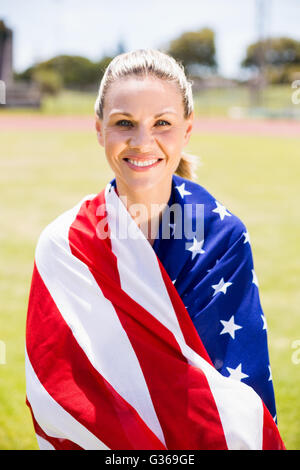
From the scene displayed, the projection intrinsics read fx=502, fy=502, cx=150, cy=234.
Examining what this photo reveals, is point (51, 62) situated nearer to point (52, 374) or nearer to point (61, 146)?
point (61, 146)

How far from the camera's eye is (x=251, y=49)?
6531 centimetres

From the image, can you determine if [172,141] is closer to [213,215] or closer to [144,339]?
[213,215]

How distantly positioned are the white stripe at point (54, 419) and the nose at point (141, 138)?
876 mm

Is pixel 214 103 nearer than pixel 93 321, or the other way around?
pixel 93 321

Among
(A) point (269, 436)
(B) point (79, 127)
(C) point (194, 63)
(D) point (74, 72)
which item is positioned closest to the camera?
(A) point (269, 436)

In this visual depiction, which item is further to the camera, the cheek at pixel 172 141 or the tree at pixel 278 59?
the tree at pixel 278 59

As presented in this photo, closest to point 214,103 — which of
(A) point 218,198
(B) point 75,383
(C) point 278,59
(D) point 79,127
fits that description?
(D) point 79,127

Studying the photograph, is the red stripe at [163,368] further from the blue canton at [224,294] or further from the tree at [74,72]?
the tree at [74,72]

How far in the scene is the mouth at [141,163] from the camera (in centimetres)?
175

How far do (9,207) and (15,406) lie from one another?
5677mm

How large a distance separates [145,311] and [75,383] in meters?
0.34

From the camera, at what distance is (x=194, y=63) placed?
6512 cm

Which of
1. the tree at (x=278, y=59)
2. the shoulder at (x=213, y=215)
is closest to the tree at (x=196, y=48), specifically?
the tree at (x=278, y=59)

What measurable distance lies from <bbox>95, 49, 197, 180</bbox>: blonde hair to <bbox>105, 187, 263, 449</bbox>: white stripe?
413 millimetres
